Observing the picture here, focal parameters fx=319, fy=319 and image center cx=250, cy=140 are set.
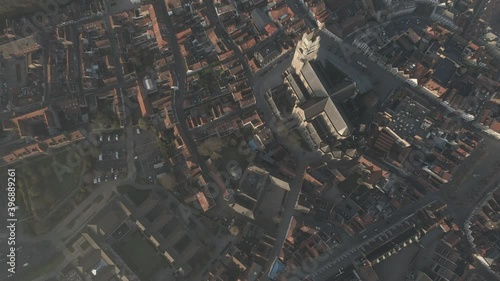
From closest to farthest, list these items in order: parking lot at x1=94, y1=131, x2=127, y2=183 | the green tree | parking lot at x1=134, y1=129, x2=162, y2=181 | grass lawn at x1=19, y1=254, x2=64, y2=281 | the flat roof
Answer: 1. grass lawn at x1=19, y1=254, x2=64, y2=281
2. the green tree
3. parking lot at x1=94, y1=131, x2=127, y2=183
4. parking lot at x1=134, y1=129, x2=162, y2=181
5. the flat roof

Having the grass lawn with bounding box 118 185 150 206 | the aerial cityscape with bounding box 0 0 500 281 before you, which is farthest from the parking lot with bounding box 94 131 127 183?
the grass lawn with bounding box 118 185 150 206

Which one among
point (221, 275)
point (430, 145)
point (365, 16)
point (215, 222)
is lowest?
point (221, 275)

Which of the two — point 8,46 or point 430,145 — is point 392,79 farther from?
point 8,46

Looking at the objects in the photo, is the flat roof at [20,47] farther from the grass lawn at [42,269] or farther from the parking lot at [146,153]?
the grass lawn at [42,269]

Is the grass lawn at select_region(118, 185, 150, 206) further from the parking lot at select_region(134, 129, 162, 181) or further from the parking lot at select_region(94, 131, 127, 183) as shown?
the parking lot at select_region(134, 129, 162, 181)

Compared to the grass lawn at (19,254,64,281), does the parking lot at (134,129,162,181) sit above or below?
above

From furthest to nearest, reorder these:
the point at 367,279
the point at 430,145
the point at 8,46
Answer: the point at 8,46 → the point at 430,145 → the point at 367,279

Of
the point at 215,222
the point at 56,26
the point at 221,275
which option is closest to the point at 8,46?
the point at 56,26
